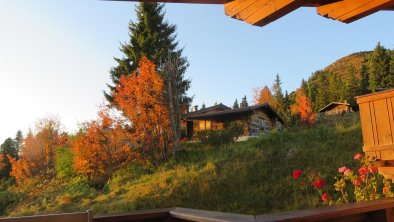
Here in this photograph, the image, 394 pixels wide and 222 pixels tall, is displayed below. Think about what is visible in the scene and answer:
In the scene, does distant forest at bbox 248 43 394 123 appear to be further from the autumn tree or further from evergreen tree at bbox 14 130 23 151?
evergreen tree at bbox 14 130 23 151

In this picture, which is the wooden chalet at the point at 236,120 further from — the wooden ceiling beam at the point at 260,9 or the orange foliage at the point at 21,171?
the wooden ceiling beam at the point at 260,9

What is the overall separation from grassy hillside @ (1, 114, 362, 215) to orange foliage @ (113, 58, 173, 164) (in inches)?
46.2

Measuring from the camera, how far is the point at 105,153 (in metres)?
20.3

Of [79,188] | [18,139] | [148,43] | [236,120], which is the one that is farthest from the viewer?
[18,139]

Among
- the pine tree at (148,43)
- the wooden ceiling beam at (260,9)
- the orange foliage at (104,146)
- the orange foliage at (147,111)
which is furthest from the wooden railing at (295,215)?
the pine tree at (148,43)

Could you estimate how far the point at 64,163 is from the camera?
24.0m

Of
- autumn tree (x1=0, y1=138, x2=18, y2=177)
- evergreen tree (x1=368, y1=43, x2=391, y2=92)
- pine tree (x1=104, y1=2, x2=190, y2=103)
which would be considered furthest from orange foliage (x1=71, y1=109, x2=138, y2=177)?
evergreen tree (x1=368, y1=43, x2=391, y2=92)

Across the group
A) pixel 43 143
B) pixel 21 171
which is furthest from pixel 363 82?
pixel 21 171

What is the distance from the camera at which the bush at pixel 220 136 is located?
20219mm

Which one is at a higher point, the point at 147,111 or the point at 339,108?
the point at 339,108

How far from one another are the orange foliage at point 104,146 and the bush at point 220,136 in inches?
161

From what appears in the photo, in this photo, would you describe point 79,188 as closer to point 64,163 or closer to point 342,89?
point 64,163

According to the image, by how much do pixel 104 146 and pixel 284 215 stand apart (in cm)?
1915

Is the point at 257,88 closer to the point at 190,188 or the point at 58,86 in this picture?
the point at 58,86
